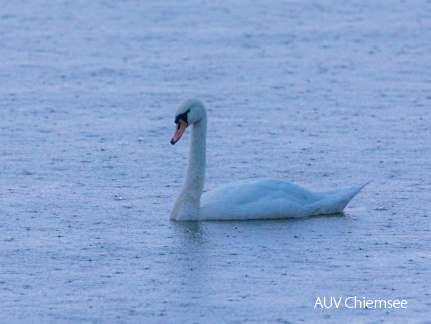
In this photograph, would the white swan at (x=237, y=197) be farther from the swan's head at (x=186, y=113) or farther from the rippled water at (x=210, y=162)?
the rippled water at (x=210, y=162)

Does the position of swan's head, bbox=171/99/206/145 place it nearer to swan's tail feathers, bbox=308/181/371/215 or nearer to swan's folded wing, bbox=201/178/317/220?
swan's folded wing, bbox=201/178/317/220

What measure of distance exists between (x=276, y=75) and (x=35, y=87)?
3.14 metres

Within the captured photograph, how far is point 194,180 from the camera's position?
8.81 metres

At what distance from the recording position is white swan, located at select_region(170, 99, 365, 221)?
8.61 metres

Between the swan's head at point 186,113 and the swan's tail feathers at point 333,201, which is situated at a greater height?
the swan's head at point 186,113

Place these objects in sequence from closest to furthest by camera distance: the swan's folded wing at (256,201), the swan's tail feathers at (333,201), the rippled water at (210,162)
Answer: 1. the rippled water at (210,162)
2. the swan's folded wing at (256,201)
3. the swan's tail feathers at (333,201)

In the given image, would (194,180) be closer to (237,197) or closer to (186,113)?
(237,197)

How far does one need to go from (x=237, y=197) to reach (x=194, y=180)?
400mm

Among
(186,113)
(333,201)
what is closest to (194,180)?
(186,113)

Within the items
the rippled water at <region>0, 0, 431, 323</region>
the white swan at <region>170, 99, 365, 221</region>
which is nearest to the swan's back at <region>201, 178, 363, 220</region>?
the white swan at <region>170, 99, 365, 221</region>

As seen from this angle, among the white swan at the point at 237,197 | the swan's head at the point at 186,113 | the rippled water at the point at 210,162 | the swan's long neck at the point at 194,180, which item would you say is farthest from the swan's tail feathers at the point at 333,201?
the swan's head at the point at 186,113

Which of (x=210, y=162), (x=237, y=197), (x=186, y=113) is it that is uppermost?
(x=186, y=113)

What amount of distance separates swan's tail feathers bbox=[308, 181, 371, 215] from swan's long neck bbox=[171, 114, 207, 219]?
867 mm

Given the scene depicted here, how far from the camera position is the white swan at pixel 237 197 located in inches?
339
